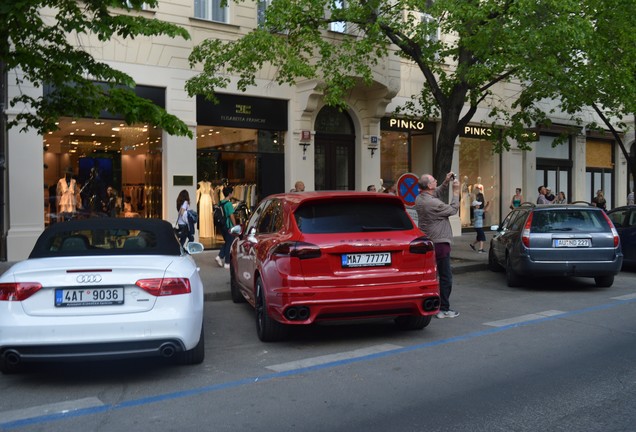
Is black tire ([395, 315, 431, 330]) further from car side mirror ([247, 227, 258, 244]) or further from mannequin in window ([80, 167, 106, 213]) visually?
mannequin in window ([80, 167, 106, 213])

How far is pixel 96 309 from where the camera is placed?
215 inches

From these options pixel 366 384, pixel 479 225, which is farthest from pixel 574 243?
pixel 479 225

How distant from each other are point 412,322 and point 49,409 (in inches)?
169

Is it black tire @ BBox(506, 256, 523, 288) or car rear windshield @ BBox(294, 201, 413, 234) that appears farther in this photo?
black tire @ BBox(506, 256, 523, 288)

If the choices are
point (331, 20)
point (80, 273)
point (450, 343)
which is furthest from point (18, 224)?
point (450, 343)

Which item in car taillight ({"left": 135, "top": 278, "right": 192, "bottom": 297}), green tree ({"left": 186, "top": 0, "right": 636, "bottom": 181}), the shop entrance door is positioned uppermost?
green tree ({"left": 186, "top": 0, "right": 636, "bottom": 181})

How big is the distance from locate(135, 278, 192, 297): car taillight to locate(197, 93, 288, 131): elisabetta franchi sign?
1124 cm

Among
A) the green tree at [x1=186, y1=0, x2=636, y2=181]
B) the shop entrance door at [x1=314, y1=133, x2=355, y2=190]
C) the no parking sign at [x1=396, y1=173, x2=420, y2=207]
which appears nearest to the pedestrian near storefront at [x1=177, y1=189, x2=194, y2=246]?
the green tree at [x1=186, y1=0, x2=636, y2=181]

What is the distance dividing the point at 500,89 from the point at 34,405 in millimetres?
21957

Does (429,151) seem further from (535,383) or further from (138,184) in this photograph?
(535,383)

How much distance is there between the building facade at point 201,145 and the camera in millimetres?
14359

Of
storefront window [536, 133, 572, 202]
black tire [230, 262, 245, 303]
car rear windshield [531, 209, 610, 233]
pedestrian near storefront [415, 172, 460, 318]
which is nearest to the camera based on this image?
pedestrian near storefront [415, 172, 460, 318]

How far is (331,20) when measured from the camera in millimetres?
14828

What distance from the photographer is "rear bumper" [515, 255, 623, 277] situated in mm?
10961
